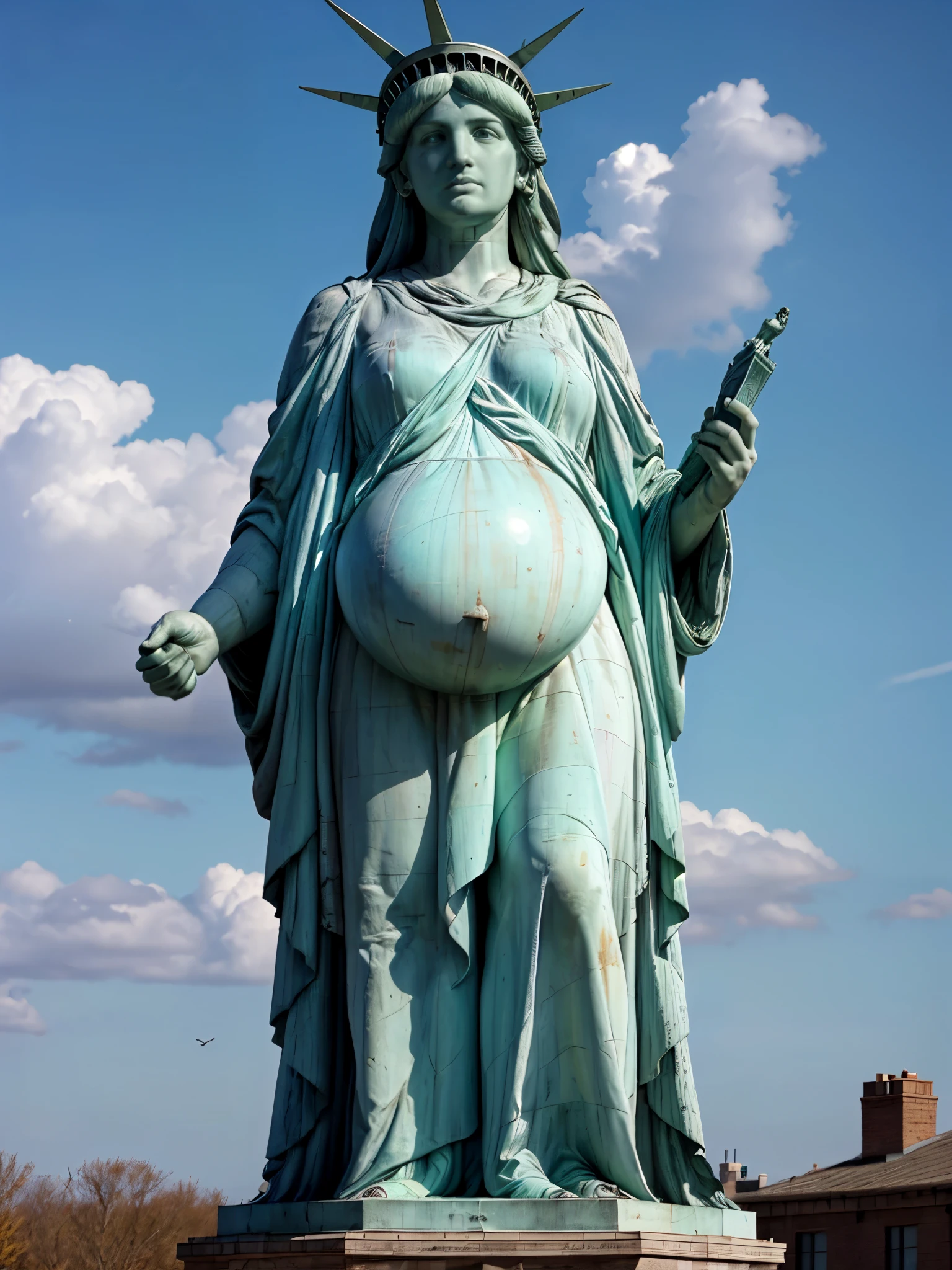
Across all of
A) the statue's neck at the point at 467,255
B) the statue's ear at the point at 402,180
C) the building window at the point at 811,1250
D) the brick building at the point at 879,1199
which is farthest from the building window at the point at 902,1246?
the statue's ear at the point at 402,180

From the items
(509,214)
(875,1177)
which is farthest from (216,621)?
(875,1177)

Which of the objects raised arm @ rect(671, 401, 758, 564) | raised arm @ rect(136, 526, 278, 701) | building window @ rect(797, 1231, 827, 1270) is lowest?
building window @ rect(797, 1231, 827, 1270)

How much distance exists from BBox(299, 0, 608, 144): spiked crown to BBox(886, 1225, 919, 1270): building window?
27286 mm

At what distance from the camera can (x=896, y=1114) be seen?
38812 millimetres

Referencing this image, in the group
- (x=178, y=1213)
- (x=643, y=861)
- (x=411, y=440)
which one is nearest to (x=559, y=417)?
(x=411, y=440)

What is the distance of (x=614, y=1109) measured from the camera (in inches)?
367

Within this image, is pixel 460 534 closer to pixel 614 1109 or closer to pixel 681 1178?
pixel 614 1109

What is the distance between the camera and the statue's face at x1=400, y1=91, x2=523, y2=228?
11086 mm

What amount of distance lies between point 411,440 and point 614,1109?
3.86 m

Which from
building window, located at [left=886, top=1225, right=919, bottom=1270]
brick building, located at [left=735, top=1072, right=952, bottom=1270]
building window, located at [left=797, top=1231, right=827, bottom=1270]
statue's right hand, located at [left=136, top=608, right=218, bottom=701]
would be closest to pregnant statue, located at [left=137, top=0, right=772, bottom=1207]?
statue's right hand, located at [left=136, top=608, right=218, bottom=701]

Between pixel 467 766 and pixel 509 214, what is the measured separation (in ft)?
12.8

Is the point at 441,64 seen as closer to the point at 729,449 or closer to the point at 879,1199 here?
the point at 729,449

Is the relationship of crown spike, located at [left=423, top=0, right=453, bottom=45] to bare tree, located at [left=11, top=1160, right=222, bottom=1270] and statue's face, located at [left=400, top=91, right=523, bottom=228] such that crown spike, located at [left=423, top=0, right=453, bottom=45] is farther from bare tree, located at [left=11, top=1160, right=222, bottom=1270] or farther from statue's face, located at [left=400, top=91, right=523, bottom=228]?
bare tree, located at [left=11, top=1160, right=222, bottom=1270]

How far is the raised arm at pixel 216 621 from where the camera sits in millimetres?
9750
